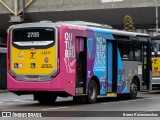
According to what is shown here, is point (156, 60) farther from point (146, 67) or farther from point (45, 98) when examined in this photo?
point (45, 98)

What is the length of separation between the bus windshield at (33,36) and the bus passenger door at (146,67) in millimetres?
7196

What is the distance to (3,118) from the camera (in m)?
13.8

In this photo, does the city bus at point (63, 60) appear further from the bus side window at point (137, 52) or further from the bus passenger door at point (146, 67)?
the bus passenger door at point (146, 67)

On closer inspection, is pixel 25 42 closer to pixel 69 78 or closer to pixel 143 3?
pixel 69 78

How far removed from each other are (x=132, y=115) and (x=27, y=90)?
17.2 ft

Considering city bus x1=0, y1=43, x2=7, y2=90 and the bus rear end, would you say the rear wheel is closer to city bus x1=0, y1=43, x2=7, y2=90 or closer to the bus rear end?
the bus rear end

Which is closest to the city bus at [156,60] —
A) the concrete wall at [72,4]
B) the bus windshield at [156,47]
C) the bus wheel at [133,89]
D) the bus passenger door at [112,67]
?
the bus windshield at [156,47]

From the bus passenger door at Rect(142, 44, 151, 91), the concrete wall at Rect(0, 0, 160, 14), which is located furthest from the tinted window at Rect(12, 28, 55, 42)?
the concrete wall at Rect(0, 0, 160, 14)

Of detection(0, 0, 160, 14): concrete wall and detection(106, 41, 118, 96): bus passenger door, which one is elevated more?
detection(0, 0, 160, 14): concrete wall

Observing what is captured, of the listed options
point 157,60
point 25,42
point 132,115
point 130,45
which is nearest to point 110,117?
point 132,115

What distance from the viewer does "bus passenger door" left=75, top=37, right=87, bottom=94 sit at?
62.6 feet

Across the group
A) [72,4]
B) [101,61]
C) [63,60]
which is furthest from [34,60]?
[72,4]

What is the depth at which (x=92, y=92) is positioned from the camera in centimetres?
1984

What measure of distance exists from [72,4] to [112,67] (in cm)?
3437
